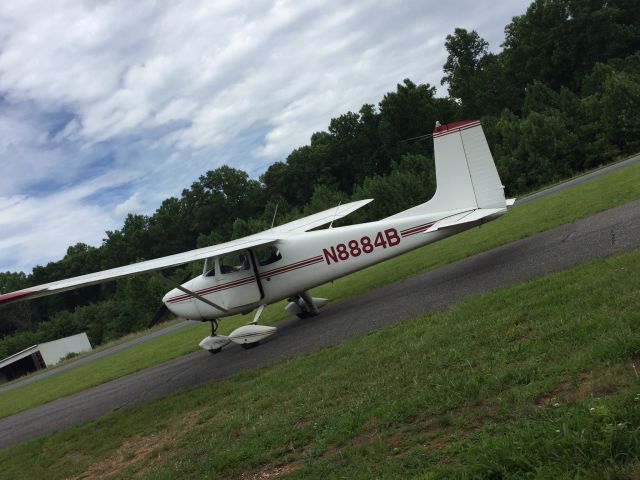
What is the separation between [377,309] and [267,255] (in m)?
3.59

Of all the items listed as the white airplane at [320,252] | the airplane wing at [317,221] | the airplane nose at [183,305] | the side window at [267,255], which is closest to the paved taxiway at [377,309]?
the white airplane at [320,252]

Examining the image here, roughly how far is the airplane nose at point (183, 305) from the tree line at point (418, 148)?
32581mm

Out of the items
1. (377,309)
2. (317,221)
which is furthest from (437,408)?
(317,221)

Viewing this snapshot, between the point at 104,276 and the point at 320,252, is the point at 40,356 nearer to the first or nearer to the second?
the point at 104,276

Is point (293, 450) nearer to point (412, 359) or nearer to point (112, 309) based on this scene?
point (412, 359)

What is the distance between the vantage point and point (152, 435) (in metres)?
7.40

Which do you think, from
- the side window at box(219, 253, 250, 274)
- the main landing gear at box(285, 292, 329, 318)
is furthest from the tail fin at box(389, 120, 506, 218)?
the side window at box(219, 253, 250, 274)

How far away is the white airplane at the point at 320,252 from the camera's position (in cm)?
1108

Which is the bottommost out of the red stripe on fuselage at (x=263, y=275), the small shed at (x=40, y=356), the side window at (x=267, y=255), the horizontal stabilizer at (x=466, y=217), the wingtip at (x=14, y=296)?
the small shed at (x=40, y=356)

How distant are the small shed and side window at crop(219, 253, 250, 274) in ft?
161

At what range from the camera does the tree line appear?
42.2 m

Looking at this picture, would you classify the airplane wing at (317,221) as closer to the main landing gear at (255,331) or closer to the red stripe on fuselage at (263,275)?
the main landing gear at (255,331)

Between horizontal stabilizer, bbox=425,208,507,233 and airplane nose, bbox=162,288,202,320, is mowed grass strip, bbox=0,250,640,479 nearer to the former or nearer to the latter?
horizontal stabilizer, bbox=425,208,507,233

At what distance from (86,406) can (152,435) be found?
5276mm
